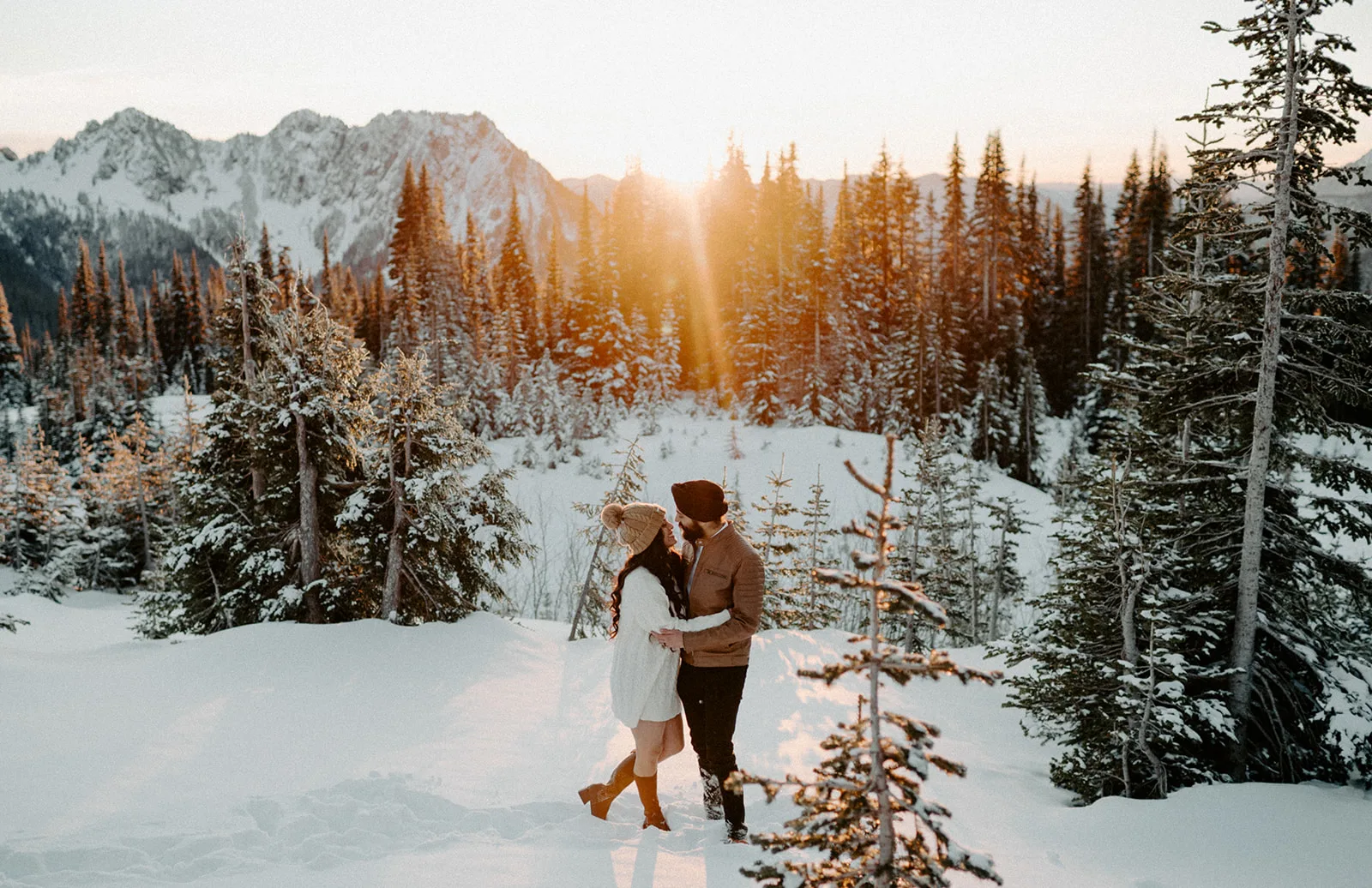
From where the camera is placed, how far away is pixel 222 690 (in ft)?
30.1

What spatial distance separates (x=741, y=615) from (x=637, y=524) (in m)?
0.91

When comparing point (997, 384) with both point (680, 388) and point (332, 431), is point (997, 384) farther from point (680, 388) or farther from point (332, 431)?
point (332, 431)

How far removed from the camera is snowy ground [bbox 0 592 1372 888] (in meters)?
4.86

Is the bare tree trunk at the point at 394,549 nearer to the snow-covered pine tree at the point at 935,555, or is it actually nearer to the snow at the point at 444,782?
the snow at the point at 444,782

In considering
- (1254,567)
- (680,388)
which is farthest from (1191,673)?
(680,388)

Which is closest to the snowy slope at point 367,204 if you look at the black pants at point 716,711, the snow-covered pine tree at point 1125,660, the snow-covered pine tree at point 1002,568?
the snow-covered pine tree at point 1002,568

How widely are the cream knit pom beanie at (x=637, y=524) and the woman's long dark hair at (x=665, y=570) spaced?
5 cm

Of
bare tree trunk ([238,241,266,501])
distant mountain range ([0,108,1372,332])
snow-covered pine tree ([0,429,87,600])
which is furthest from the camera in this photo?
distant mountain range ([0,108,1372,332])

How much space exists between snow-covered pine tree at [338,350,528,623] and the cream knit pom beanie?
324 inches

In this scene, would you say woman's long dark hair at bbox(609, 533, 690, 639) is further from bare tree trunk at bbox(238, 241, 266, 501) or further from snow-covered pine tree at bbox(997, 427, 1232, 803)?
bare tree trunk at bbox(238, 241, 266, 501)

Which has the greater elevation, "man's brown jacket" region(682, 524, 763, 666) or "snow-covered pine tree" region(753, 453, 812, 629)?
Answer: "man's brown jacket" region(682, 524, 763, 666)

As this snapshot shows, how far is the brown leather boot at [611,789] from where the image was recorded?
554 cm

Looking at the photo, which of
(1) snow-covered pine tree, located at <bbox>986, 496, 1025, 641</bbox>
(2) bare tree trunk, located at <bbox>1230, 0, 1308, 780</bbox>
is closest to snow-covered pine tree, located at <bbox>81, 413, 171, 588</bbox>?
(1) snow-covered pine tree, located at <bbox>986, 496, 1025, 641</bbox>

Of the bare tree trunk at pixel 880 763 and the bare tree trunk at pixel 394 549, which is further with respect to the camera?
the bare tree trunk at pixel 394 549
